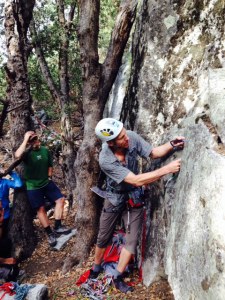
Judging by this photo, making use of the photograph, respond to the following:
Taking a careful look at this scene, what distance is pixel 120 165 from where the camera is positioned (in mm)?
5113

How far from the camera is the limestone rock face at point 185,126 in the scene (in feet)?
11.9

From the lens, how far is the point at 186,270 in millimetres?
4176

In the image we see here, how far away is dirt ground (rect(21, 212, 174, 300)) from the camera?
17.4ft

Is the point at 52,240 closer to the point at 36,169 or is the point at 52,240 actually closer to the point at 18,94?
the point at 36,169

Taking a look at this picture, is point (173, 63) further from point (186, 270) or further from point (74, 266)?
point (74, 266)

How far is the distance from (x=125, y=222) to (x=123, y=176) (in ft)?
3.94

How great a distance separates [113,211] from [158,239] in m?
0.89

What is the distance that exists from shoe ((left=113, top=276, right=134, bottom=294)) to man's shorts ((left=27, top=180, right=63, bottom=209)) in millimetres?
3114

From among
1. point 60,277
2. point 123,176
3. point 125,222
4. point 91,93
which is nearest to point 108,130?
point 123,176

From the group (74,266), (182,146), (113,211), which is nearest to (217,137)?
(182,146)

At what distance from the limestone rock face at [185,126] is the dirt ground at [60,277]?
0.23 metres

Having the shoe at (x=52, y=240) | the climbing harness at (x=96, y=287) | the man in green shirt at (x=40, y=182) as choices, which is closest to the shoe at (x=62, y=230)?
the man in green shirt at (x=40, y=182)

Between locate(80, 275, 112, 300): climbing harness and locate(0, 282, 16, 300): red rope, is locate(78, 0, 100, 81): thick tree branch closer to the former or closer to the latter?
locate(80, 275, 112, 300): climbing harness

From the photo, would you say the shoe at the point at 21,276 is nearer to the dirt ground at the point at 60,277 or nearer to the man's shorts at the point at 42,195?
the dirt ground at the point at 60,277
